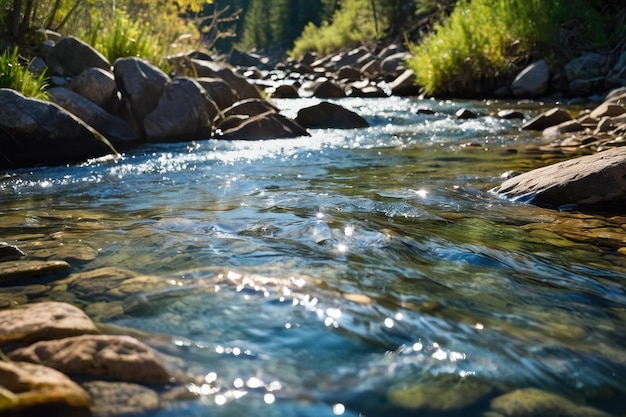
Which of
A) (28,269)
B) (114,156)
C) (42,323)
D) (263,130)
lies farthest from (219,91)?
(42,323)

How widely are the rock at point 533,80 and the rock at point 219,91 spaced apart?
676 centimetres

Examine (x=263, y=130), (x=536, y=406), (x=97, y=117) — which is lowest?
(x=263, y=130)

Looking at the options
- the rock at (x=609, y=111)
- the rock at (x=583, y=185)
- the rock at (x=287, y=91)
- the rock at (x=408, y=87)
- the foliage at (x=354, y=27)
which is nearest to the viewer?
the rock at (x=583, y=185)

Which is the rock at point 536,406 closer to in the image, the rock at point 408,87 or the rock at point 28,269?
the rock at point 28,269

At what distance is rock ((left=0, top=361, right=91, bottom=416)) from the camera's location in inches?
52.6

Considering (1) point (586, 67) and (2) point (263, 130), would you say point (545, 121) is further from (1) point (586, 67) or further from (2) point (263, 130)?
(1) point (586, 67)

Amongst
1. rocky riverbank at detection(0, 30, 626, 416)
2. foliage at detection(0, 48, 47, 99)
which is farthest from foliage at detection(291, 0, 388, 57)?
foliage at detection(0, 48, 47, 99)

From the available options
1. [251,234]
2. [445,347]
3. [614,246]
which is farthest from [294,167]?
[445,347]

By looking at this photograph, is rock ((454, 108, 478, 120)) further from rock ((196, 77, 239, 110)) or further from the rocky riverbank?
rock ((196, 77, 239, 110))

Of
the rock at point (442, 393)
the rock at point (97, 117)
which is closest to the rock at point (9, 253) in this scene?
the rock at point (442, 393)

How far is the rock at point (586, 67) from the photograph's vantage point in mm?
12969

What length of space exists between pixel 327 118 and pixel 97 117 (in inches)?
135

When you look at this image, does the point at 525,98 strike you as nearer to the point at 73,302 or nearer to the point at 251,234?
the point at 251,234

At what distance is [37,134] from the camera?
229 inches
